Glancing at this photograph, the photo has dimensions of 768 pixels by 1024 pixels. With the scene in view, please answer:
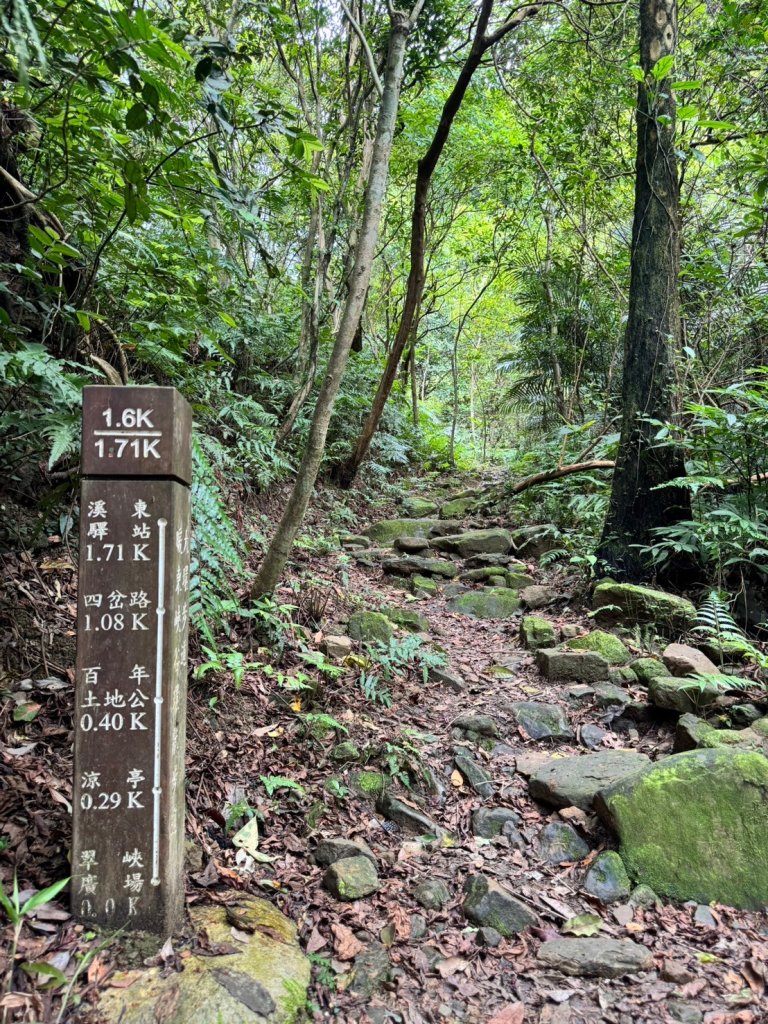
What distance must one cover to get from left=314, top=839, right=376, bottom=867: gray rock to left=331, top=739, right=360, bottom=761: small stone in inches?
22.8

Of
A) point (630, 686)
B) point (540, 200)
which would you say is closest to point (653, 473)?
point (630, 686)

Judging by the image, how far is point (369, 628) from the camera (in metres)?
5.15

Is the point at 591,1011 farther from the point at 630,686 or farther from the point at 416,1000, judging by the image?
the point at 630,686

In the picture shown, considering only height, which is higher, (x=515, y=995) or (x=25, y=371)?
(x=25, y=371)

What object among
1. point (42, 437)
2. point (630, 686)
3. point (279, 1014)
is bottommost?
point (279, 1014)

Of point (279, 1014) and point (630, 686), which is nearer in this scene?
point (279, 1014)

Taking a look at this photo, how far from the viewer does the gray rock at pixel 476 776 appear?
3.76 metres

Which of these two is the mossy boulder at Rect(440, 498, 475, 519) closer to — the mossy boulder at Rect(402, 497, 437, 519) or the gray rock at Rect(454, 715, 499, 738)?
the mossy boulder at Rect(402, 497, 437, 519)

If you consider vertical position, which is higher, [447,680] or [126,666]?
[126,666]

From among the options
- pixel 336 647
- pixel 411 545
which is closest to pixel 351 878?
pixel 336 647

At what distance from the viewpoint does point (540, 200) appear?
1095 centimetres

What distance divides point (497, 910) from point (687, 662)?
7.79ft

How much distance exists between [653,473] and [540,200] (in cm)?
725

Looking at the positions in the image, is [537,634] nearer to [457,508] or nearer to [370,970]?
[370,970]
